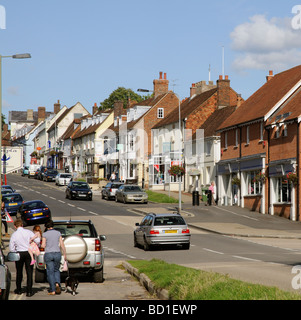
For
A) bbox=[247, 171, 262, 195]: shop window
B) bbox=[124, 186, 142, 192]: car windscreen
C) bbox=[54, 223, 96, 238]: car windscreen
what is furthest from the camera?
bbox=[124, 186, 142, 192]: car windscreen

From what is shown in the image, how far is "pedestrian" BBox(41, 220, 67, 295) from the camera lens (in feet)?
50.9

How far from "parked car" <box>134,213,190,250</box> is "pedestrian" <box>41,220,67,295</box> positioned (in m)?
12.1

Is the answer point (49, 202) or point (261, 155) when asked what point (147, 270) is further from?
point (49, 202)

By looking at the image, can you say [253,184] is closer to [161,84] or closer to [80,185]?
[80,185]

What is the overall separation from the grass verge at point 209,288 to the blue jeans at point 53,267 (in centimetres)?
222

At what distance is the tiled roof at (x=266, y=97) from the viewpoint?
48503 mm

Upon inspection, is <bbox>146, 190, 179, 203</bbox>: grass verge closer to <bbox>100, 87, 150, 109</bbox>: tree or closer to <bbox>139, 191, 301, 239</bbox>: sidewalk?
<bbox>139, 191, 301, 239</bbox>: sidewalk

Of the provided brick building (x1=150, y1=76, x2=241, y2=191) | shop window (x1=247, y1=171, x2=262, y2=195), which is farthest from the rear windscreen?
brick building (x1=150, y1=76, x2=241, y2=191)

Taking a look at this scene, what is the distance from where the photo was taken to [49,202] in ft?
183

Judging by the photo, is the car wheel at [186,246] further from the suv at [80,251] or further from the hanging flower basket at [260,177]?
the hanging flower basket at [260,177]

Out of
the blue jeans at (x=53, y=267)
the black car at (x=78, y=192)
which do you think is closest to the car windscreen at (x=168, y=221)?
the blue jeans at (x=53, y=267)

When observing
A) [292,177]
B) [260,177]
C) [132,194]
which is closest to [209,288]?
[292,177]
